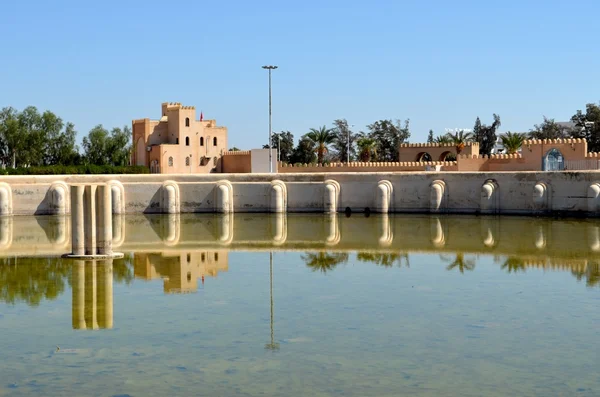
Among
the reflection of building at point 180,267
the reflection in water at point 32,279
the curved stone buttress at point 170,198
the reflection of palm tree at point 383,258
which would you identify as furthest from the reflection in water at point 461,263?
the curved stone buttress at point 170,198

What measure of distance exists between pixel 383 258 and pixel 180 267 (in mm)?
3906

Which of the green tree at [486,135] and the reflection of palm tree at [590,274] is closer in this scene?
the reflection of palm tree at [590,274]

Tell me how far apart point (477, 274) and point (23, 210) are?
58.0 ft

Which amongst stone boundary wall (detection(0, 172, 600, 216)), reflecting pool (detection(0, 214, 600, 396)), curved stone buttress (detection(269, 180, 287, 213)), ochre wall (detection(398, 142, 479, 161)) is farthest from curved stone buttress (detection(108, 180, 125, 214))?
ochre wall (detection(398, 142, 479, 161))

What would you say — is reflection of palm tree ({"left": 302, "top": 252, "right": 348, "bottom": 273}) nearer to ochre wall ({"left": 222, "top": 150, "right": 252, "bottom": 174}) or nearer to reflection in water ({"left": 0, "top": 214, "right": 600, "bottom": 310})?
reflection in water ({"left": 0, "top": 214, "right": 600, "bottom": 310})

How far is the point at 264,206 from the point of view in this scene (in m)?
28.3

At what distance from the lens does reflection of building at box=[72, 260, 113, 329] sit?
10438mm

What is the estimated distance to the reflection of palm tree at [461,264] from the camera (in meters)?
14.9

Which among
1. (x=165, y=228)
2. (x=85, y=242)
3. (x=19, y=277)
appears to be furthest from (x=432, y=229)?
(x=19, y=277)

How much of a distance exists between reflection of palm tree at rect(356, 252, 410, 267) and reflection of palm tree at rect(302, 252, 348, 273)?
35cm

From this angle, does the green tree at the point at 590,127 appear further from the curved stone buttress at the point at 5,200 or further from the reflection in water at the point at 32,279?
the reflection in water at the point at 32,279

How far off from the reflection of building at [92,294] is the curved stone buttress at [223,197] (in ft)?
41.3

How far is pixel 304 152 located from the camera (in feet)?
215

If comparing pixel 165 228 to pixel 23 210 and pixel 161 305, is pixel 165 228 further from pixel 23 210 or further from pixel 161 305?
pixel 161 305
